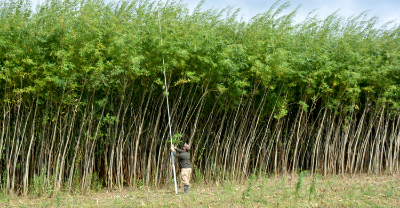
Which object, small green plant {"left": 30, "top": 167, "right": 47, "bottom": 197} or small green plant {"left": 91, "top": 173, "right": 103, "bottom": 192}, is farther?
small green plant {"left": 91, "top": 173, "right": 103, "bottom": 192}

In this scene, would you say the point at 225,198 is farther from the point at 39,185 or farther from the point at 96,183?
the point at 39,185

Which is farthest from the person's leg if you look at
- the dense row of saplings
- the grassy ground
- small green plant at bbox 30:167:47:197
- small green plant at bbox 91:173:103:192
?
small green plant at bbox 30:167:47:197

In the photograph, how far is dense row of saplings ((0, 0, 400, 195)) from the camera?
6.34 m

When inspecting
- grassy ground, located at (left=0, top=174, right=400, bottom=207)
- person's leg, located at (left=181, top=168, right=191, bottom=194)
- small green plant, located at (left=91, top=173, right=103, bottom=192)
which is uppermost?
person's leg, located at (left=181, top=168, right=191, bottom=194)

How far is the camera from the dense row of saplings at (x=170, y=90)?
6.34m

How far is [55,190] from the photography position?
6.52m

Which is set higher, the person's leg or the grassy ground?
the person's leg

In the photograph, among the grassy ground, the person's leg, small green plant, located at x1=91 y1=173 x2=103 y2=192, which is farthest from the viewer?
small green plant, located at x1=91 y1=173 x2=103 y2=192

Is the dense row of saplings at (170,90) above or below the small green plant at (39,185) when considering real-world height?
above

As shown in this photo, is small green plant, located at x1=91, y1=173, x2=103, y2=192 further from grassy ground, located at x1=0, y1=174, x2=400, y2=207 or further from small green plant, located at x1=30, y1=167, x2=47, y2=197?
small green plant, located at x1=30, y1=167, x2=47, y2=197

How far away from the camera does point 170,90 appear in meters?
7.72

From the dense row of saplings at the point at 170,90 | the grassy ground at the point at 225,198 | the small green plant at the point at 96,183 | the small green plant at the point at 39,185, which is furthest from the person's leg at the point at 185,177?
the small green plant at the point at 39,185

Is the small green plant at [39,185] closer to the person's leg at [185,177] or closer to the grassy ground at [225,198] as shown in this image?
the grassy ground at [225,198]

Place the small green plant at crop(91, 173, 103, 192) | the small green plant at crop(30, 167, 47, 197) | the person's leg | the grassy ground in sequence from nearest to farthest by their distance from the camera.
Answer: the grassy ground → the small green plant at crop(30, 167, 47, 197) → the person's leg → the small green plant at crop(91, 173, 103, 192)
